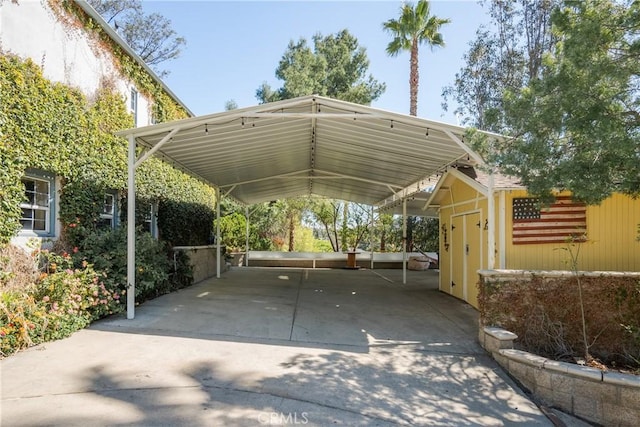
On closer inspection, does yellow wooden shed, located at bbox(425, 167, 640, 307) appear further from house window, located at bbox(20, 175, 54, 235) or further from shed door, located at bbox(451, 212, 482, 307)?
house window, located at bbox(20, 175, 54, 235)

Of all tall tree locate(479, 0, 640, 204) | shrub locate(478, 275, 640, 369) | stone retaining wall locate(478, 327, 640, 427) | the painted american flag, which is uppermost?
tall tree locate(479, 0, 640, 204)

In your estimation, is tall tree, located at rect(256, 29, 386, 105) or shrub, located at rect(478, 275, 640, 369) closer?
shrub, located at rect(478, 275, 640, 369)

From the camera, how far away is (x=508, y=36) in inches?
755

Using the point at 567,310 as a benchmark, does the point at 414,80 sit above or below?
above

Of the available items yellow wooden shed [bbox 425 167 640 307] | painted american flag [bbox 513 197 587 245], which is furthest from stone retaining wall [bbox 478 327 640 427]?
painted american flag [bbox 513 197 587 245]

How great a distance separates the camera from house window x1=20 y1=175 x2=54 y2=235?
662 centimetres

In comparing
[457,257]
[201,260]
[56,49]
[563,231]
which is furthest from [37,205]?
[563,231]

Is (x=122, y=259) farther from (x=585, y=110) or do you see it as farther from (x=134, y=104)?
(x=585, y=110)

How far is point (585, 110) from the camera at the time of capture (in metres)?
4.19

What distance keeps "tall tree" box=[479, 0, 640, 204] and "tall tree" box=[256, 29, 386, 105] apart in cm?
1818

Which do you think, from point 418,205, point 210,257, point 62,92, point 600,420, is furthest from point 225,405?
point 418,205

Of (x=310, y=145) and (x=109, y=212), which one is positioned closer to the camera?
(x=109, y=212)
